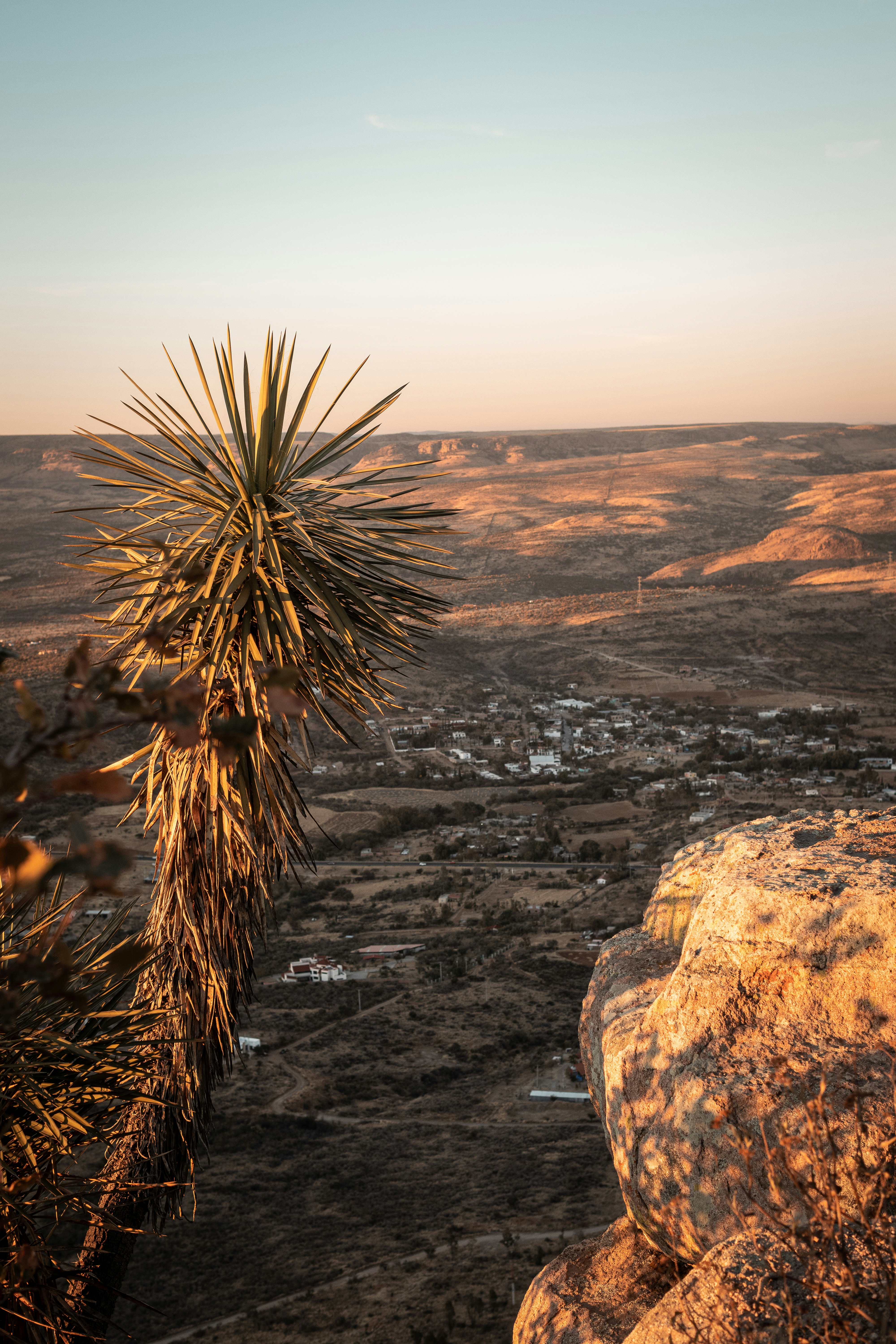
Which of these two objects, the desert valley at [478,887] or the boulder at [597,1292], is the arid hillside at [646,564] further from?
the boulder at [597,1292]

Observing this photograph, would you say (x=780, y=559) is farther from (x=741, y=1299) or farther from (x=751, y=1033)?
(x=741, y=1299)

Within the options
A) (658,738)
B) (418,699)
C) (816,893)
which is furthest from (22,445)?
(816,893)

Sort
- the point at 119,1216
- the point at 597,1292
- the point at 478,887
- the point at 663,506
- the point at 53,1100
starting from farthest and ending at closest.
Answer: the point at 663,506 → the point at 478,887 → the point at 119,1216 → the point at 597,1292 → the point at 53,1100

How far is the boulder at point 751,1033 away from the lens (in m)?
4.55

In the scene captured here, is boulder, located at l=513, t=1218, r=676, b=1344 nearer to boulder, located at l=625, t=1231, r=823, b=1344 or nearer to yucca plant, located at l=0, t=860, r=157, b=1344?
boulder, located at l=625, t=1231, r=823, b=1344

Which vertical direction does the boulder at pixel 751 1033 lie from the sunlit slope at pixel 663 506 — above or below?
below

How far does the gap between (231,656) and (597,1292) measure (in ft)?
14.8

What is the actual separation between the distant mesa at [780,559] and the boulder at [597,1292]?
87.2m

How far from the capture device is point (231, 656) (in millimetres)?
6535

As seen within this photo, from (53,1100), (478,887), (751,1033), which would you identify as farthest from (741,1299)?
(478,887)

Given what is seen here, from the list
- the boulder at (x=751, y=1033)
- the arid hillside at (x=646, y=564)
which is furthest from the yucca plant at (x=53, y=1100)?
the arid hillside at (x=646, y=564)

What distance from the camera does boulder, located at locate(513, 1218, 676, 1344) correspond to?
5414mm

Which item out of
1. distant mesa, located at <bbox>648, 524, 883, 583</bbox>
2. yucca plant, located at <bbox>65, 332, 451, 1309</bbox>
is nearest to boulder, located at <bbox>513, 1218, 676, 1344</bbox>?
yucca plant, located at <bbox>65, 332, 451, 1309</bbox>

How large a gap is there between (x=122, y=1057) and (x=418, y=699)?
179ft
